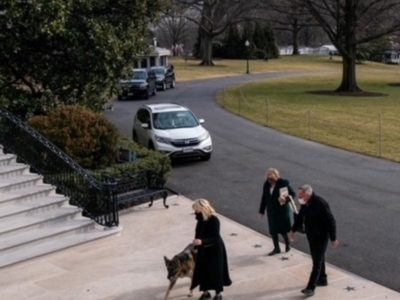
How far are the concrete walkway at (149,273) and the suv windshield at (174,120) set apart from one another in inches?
324

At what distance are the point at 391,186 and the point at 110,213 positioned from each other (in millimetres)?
7785

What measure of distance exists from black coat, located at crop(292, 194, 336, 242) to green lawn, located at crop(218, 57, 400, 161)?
1216cm

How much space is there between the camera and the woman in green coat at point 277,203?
11023 millimetres

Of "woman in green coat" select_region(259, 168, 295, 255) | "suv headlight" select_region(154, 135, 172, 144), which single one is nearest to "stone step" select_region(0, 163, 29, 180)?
"woman in green coat" select_region(259, 168, 295, 255)

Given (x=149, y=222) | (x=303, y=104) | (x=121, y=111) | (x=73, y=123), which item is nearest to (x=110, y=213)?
(x=149, y=222)

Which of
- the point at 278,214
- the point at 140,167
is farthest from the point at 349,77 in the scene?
the point at 278,214

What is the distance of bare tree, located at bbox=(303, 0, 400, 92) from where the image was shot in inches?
1751

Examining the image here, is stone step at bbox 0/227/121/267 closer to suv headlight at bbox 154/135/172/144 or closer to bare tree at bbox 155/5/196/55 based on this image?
suv headlight at bbox 154/135/172/144

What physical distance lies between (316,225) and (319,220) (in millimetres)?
85

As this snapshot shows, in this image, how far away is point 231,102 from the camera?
130 feet

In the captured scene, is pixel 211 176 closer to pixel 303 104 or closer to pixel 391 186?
pixel 391 186

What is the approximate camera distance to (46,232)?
39.5ft

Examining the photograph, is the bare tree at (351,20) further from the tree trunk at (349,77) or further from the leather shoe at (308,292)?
the leather shoe at (308,292)

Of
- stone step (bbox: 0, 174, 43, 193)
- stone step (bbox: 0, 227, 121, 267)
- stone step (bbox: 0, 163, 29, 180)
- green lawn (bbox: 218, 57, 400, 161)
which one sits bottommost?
green lawn (bbox: 218, 57, 400, 161)
